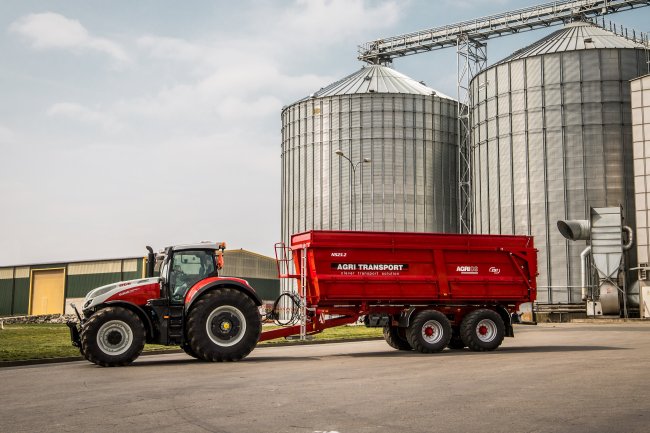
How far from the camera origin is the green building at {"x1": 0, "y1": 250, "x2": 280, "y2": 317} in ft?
206

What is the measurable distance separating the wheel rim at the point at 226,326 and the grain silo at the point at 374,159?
41.6 metres

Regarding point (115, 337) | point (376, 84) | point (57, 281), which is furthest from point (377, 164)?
point (115, 337)

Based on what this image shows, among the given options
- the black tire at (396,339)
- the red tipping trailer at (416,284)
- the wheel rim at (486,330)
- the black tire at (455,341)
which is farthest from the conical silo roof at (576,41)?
the black tire at (396,339)

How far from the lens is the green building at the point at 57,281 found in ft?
206

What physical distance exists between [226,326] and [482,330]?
735 cm

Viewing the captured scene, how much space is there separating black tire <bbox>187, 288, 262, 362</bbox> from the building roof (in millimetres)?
46530

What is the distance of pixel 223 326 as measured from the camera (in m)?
16.8

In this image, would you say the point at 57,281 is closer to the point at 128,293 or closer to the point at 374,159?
the point at 374,159

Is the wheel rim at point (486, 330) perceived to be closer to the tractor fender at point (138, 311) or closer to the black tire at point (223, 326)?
the black tire at point (223, 326)

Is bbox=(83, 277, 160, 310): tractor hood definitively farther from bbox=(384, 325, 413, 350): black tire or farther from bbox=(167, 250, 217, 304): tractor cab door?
bbox=(384, 325, 413, 350): black tire

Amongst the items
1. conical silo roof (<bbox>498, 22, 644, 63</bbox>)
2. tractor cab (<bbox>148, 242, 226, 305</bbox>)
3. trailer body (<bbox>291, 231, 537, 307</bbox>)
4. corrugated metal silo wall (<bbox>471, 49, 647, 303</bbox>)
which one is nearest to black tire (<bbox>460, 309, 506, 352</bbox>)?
trailer body (<bbox>291, 231, 537, 307</bbox>)

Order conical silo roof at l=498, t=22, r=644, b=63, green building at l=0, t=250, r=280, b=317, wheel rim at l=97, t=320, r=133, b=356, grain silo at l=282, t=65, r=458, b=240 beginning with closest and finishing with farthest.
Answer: wheel rim at l=97, t=320, r=133, b=356
conical silo roof at l=498, t=22, r=644, b=63
grain silo at l=282, t=65, r=458, b=240
green building at l=0, t=250, r=280, b=317

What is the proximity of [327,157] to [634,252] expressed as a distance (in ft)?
79.9

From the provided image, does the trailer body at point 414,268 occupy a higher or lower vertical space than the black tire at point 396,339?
higher
